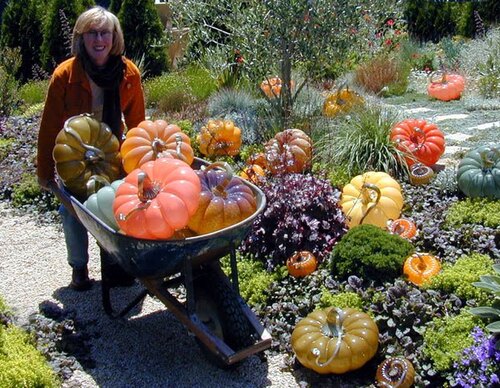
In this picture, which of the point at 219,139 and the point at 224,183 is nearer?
the point at 224,183

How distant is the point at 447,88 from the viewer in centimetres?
1000

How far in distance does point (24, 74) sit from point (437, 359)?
1117cm

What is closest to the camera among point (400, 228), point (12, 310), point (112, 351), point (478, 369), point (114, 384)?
point (478, 369)

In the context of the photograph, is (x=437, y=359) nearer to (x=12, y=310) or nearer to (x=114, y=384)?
(x=114, y=384)

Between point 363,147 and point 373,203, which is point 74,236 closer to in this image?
point 373,203

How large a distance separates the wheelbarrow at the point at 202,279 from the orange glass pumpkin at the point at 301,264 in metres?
0.82

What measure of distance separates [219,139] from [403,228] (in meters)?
2.77

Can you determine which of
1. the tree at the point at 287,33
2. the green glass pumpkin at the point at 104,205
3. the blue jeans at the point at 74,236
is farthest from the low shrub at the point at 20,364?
the tree at the point at 287,33

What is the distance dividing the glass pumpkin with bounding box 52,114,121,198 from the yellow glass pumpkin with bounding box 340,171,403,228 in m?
1.82

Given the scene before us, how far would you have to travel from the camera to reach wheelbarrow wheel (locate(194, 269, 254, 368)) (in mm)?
3699

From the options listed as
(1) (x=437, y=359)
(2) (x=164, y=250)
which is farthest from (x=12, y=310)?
(1) (x=437, y=359)

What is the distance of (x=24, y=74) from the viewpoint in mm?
12883

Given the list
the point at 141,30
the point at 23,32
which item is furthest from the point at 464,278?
the point at 23,32

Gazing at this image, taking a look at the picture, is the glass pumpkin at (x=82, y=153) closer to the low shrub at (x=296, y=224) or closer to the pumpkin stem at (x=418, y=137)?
the low shrub at (x=296, y=224)
